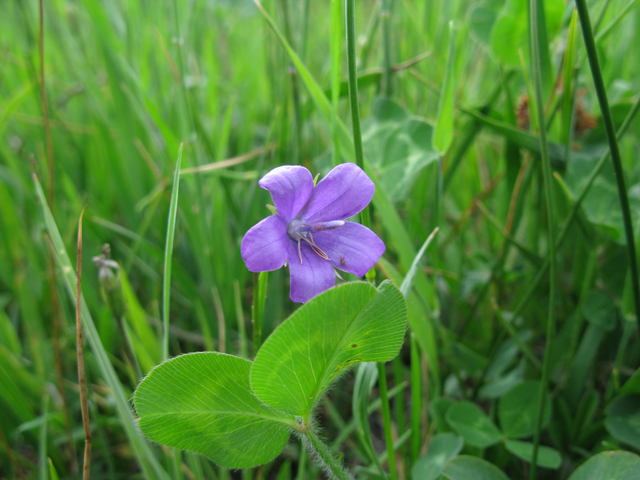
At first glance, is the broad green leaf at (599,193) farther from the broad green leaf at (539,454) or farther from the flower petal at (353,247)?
the flower petal at (353,247)

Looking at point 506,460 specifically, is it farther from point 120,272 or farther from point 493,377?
point 120,272

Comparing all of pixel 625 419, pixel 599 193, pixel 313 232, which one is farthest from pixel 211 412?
pixel 599 193

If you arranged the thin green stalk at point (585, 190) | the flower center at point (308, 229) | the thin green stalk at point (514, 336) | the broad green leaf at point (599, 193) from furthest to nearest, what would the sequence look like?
the broad green leaf at point (599, 193)
the thin green stalk at point (514, 336)
the thin green stalk at point (585, 190)
the flower center at point (308, 229)

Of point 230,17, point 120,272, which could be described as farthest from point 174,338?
point 230,17

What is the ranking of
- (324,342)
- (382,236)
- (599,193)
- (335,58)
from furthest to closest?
(382,236) < (599,193) < (335,58) < (324,342)

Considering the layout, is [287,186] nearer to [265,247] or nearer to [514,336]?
[265,247]

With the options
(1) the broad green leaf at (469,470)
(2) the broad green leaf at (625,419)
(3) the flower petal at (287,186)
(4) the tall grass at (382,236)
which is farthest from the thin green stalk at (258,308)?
(2) the broad green leaf at (625,419)

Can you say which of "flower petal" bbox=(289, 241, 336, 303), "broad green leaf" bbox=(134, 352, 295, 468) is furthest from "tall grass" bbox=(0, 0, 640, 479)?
"broad green leaf" bbox=(134, 352, 295, 468)
